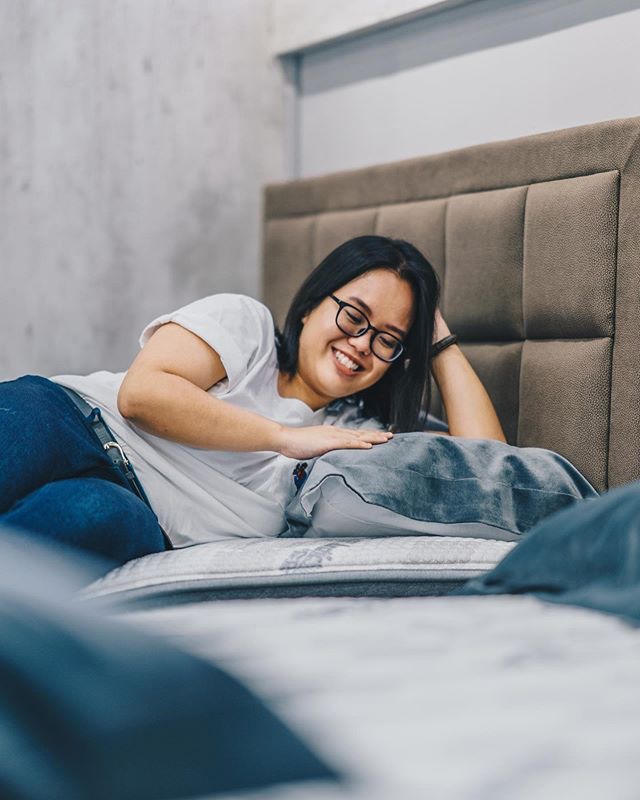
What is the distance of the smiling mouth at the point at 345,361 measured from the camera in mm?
2012

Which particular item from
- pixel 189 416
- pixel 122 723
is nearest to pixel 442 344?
pixel 189 416

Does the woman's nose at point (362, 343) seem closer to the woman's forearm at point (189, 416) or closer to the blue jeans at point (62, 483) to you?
the woman's forearm at point (189, 416)

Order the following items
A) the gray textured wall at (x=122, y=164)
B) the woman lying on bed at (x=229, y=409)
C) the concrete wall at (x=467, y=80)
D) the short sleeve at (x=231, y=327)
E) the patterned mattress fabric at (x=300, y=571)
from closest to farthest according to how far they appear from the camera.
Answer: the patterned mattress fabric at (x=300, y=571), the woman lying on bed at (x=229, y=409), the short sleeve at (x=231, y=327), the concrete wall at (x=467, y=80), the gray textured wall at (x=122, y=164)

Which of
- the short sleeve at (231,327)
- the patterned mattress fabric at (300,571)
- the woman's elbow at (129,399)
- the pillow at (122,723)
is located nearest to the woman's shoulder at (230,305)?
the short sleeve at (231,327)

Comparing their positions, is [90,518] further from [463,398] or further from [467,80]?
[467,80]

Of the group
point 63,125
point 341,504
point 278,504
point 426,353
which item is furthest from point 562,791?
point 63,125

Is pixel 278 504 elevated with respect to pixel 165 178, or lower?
lower

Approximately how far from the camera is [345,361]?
201cm

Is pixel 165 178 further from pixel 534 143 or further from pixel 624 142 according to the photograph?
pixel 624 142

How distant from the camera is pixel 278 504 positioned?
1.88 m

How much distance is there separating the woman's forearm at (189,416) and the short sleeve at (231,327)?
4.1 inches

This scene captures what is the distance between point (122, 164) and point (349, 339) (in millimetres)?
1287

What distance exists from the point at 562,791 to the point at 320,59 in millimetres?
2987

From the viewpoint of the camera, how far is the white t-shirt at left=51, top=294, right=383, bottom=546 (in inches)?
71.8
